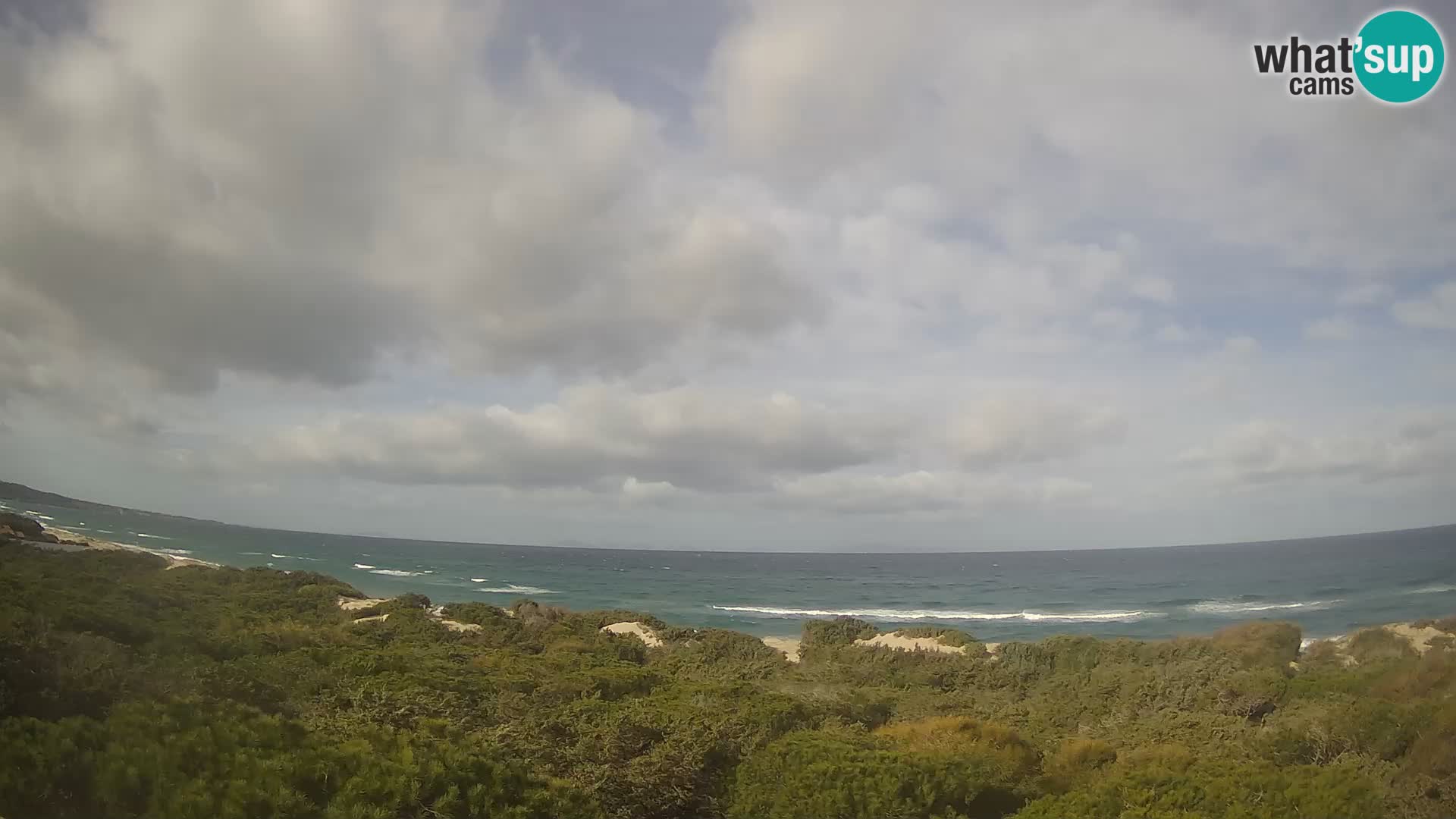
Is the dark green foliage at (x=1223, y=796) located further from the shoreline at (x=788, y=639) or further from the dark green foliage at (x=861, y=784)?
the shoreline at (x=788, y=639)

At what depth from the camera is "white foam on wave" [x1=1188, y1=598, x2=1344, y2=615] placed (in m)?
27.4

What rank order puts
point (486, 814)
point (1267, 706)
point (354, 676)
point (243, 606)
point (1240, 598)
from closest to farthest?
point (486, 814), point (354, 676), point (1267, 706), point (243, 606), point (1240, 598)

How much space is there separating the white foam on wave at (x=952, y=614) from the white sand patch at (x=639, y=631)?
1523 centimetres

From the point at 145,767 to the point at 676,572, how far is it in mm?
68093

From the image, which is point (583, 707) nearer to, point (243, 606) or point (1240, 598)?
point (243, 606)

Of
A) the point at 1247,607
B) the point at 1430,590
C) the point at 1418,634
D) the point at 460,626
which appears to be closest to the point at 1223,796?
the point at 1418,634

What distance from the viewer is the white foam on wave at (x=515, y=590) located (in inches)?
1318

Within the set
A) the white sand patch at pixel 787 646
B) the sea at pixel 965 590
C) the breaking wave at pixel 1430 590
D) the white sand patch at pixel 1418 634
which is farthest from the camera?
the breaking wave at pixel 1430 590

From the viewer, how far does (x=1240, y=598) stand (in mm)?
31531

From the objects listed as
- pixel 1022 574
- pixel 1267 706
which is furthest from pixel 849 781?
pixel 1022 574

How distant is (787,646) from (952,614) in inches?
756

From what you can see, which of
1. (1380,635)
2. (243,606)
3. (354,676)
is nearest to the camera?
(354,676)

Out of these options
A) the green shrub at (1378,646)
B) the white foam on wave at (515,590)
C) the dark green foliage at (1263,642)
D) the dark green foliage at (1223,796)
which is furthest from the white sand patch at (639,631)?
the white foam on wave at (515,590)

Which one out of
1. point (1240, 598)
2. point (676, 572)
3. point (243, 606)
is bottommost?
point (676, 572)
